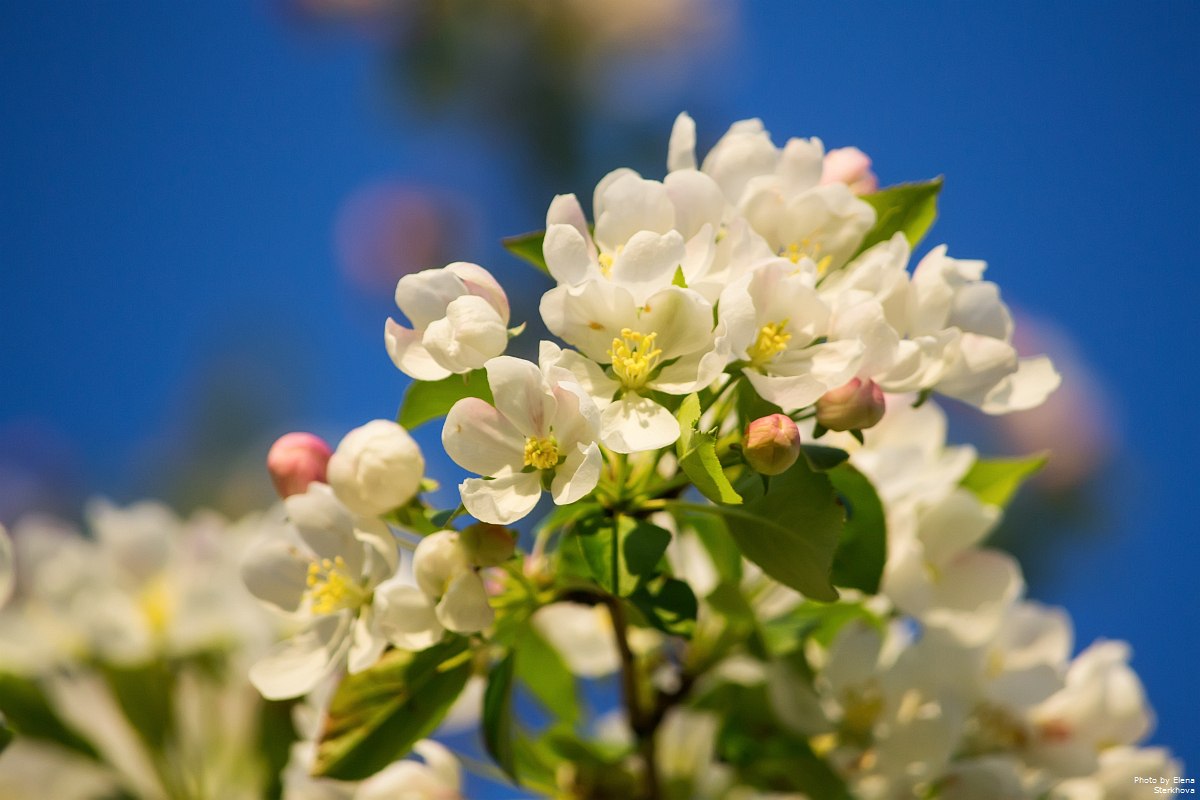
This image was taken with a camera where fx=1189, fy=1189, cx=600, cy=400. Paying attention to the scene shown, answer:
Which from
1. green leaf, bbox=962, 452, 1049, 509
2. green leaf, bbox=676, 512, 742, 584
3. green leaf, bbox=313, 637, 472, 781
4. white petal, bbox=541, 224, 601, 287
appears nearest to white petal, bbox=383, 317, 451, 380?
white petal, bbox=541, 224, 601, 287

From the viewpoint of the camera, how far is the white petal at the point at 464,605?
0.81 metres

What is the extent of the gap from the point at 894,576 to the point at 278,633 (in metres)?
0.66

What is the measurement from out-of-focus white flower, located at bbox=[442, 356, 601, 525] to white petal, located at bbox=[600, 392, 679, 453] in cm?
2

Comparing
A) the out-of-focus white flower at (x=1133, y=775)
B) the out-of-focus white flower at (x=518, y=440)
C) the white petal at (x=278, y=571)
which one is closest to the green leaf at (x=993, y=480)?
the out-of-focus white flower at (x=1133, y=775)

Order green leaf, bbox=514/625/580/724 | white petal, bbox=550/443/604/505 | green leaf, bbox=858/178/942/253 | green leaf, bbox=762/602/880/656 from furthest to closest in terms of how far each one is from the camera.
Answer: green leaf, bbox=514/625/580/724
green leaf, bbox=762/602/880/656
green leaf, bbox=858/178/942/253
white petal, bbox=550/443/604/505

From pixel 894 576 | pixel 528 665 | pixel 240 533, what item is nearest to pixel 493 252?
pixel 240 533

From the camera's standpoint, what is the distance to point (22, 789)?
124 centimetres

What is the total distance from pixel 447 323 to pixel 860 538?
0.36 m

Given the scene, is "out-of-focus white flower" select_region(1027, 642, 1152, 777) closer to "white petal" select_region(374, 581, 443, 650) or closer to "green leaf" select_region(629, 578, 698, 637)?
"green leaf" select_region(629, 578, 698, 637)

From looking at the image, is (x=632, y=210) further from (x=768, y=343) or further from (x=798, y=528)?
(x=798, y=528)

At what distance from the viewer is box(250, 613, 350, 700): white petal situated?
875mm

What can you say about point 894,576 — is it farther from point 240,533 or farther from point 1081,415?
point 1081,415

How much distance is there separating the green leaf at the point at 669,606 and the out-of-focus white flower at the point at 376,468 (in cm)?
18

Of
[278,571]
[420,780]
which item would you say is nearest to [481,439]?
[278,571]
